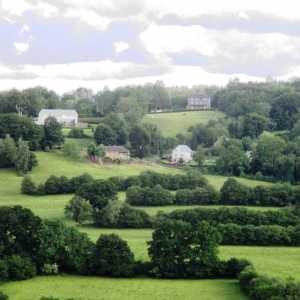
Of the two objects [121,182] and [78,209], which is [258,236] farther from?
[121,182]

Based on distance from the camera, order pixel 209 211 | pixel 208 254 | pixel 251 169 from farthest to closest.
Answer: pixel 251 169, pixel 209 211, pixel 208 254

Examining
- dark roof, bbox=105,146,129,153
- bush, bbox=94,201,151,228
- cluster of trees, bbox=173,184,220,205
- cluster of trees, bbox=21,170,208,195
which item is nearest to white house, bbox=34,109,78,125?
→ dark roof, bbox=105,146,129,153

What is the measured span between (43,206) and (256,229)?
22558mm

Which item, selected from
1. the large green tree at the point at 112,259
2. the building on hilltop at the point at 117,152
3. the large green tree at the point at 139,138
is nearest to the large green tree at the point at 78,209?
the large green tree at the point at 112,259

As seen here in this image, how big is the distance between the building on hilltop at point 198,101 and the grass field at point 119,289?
351 feet

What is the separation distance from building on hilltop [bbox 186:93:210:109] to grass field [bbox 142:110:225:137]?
12455mm

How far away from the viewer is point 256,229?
4766 cm

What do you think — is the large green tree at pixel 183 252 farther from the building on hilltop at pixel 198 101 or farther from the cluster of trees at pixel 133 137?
the building on hilltop at pixel 198 101

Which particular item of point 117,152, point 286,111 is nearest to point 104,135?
point 117,152

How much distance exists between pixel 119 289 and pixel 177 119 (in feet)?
279

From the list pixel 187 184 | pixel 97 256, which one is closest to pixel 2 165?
pixel 187 184

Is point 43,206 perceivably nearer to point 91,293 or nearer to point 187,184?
point 187,184

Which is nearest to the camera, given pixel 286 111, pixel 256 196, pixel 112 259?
pixel 112 259

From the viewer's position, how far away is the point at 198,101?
143500 mm
